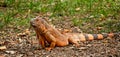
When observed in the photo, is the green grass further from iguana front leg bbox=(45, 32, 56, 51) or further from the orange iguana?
iguana front leg bbox=(45, 32, 56, 51)

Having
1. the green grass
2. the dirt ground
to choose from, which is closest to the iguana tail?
the dirt ground

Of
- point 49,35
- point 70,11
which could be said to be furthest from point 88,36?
point 70,11

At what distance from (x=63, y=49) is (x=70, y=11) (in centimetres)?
349

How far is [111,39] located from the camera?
707 cm

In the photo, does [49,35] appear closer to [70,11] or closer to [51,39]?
[51,39]

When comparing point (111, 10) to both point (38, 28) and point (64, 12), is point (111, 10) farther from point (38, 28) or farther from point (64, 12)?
point (38, 28)

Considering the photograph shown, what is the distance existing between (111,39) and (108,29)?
986mm

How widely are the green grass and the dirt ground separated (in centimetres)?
113

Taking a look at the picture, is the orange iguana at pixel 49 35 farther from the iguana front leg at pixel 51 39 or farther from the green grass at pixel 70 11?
the green grass at pixel 70 11

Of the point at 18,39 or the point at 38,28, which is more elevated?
the point at 38,28

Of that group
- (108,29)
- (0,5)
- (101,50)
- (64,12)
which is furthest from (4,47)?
(0,5)

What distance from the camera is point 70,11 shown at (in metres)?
9.91

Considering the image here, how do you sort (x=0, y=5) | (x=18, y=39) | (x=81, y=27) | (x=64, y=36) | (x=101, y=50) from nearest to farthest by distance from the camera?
(x=101, y=50) < (x=64, y=36) < (x=18, y=39) < (x=81, y=27) < (x=0, y=5)

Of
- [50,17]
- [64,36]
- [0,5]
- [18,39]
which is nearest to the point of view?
[64,36]
